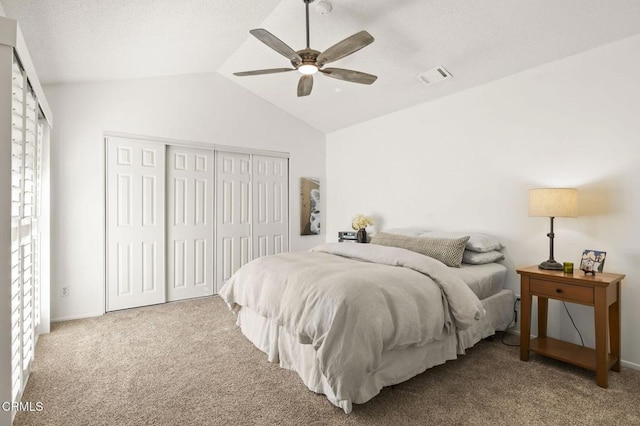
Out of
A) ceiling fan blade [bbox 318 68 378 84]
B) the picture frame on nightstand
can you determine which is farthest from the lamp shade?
ceiling fan blade [bbox 318 68 378 84]

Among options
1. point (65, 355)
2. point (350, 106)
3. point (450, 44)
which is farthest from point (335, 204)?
point (65, 355)

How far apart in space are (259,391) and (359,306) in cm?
88

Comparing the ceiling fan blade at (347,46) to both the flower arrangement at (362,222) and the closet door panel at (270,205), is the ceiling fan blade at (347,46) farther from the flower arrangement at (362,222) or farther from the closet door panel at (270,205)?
the closet door panel at (270,205)

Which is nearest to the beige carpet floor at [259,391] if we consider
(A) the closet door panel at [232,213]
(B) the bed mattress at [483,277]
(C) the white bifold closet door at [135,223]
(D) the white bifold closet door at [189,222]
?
(B) the bed mattress at [483,277]

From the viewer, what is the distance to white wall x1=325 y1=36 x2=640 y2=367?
2455 mm

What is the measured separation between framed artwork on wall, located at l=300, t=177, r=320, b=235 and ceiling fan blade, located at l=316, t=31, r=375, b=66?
277cm

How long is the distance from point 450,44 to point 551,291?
7.12 ft

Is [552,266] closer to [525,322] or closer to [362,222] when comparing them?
[525,322]

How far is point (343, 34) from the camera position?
308 cm

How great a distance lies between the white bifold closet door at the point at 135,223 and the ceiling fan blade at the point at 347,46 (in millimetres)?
2504

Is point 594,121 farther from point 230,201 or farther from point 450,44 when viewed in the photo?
point 230,201

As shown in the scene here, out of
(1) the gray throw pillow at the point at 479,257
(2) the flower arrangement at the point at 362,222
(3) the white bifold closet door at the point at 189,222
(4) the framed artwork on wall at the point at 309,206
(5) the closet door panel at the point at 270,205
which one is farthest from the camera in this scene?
(4) the framed artwork on wall at the point at 309,206

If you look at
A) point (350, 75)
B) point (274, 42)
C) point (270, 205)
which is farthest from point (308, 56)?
point (270, 205)

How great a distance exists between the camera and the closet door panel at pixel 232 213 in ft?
14.7
